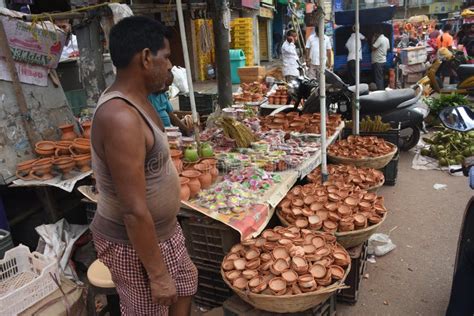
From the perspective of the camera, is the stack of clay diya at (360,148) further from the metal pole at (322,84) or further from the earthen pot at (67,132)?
the earthen pot at (67,132)

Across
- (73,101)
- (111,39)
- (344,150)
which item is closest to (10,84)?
(73,101)

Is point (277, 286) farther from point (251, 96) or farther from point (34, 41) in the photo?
point (251, 96)

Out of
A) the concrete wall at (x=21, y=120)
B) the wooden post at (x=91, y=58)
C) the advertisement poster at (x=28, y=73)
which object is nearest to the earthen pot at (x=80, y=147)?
the concrete wall at (x=21, y=120)

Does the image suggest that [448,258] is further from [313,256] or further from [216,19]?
[216,19]

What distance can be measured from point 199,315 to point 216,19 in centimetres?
513

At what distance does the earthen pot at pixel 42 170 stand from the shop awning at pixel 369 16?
7.90 meters

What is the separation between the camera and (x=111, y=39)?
1.44 metres

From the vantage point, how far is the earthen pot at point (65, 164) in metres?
3.20

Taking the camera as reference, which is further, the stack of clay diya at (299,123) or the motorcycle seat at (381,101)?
the motorcycle seat at (381,101)

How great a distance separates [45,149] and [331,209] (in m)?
2.59

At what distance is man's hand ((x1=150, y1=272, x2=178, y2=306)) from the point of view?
1544 millimetres

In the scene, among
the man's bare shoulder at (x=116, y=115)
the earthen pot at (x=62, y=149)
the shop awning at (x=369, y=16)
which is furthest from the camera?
the shop awning at (x=369, y=16)

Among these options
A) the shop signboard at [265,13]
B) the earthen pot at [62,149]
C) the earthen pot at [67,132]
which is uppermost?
the shop signboard at [265,13]

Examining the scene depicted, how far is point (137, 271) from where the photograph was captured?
1.62 m
